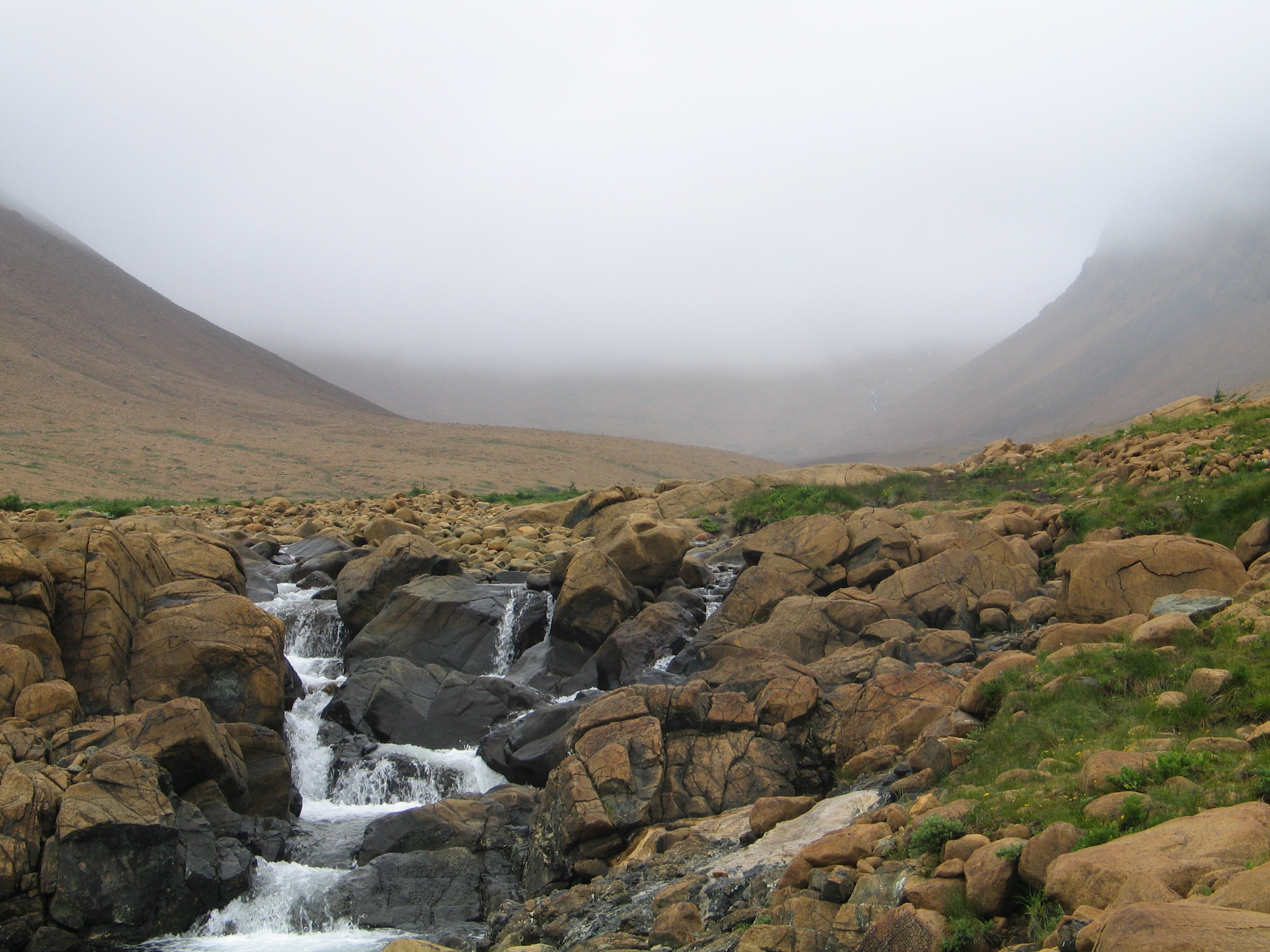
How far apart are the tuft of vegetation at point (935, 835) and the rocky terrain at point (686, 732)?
2 cm

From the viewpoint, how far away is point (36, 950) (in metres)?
9.71

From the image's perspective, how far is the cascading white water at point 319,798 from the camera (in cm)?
1098

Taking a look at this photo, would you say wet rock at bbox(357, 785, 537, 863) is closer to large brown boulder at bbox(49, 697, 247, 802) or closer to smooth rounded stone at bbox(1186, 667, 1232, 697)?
large brown boulder at bbox(49, 697, 247, 802)

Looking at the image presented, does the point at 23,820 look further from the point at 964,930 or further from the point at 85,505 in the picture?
the point at 85,505

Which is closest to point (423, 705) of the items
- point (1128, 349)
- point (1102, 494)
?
point (1102, 494)

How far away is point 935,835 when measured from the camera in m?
7.43

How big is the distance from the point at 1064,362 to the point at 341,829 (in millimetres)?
158749

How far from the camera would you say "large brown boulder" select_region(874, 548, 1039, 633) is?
1741 cm

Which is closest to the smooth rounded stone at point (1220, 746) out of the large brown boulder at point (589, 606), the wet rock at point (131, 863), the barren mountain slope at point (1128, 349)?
the wet rock at point (131, 863)

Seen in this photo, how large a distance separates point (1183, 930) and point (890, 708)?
7921 millimetres

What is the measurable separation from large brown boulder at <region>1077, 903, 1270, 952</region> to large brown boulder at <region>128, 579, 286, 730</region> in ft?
45.0

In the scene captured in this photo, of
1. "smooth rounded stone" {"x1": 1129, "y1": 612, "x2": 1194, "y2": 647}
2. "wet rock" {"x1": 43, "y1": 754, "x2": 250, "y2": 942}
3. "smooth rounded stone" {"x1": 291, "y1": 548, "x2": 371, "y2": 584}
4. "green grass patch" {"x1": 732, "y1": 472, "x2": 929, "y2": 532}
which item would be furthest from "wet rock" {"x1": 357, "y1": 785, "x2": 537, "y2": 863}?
"green grass patch" {"x1": 732, "y1": 472, "x2": 929, "y2": 532}

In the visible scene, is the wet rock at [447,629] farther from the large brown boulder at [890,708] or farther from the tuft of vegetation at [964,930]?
the tuft of vegetation at [964,930]

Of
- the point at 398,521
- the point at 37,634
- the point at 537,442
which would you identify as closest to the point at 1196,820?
the point at 37,634
